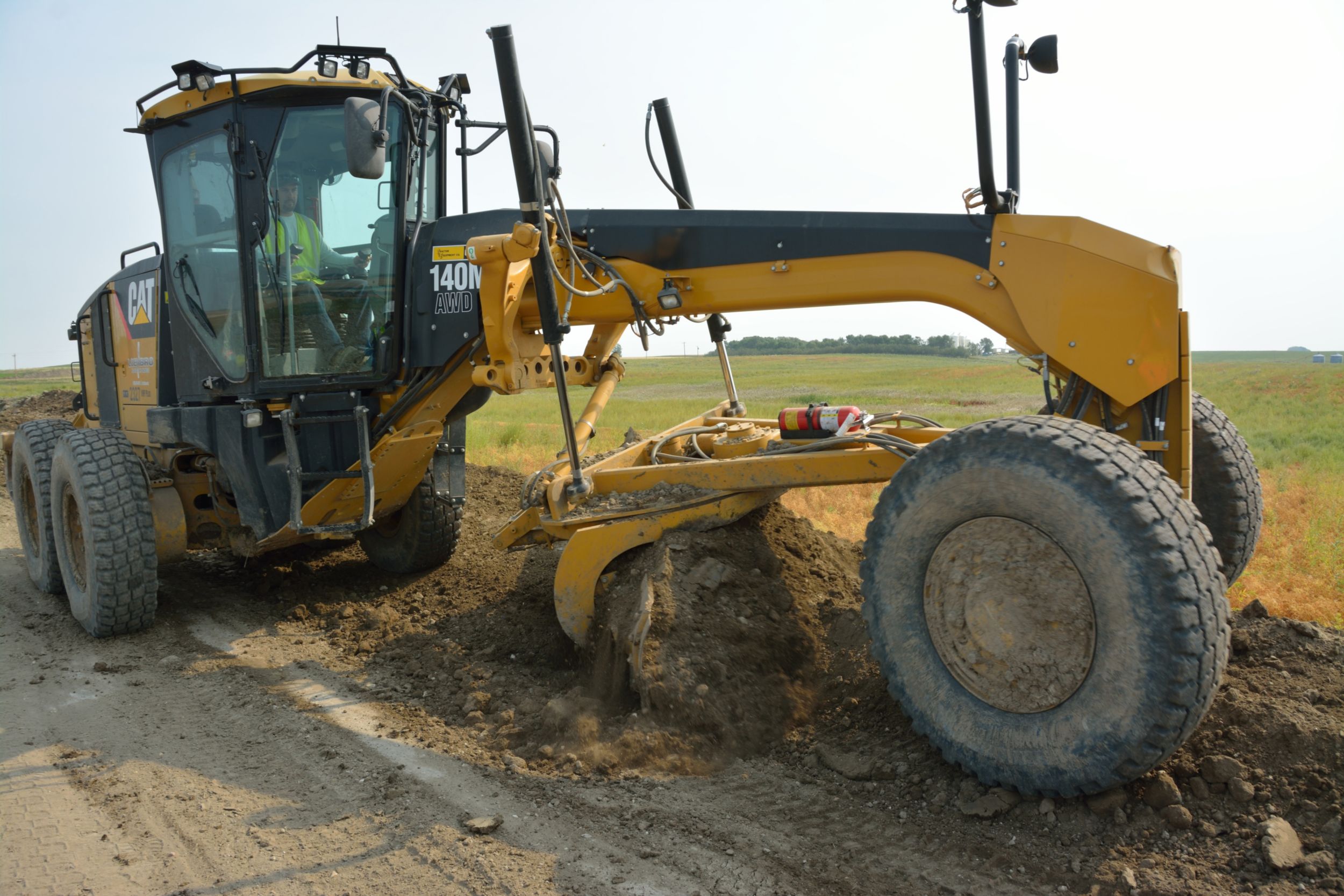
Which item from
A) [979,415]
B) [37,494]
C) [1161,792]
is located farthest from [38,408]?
[979,415]

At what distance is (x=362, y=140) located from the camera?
A: 14.7 feet

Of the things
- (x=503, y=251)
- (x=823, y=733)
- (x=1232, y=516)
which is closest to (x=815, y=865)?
(x=823, y=733)

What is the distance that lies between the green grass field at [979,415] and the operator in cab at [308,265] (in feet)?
5.05

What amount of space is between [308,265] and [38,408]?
13131 mm

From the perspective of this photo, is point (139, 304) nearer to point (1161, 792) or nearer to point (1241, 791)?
point (1161, 792)

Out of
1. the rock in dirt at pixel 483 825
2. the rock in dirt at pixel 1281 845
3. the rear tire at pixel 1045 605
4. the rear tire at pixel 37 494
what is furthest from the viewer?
the rear tire at pixel 37 494

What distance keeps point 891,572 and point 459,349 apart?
2.88 meters

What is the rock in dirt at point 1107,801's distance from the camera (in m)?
3.21

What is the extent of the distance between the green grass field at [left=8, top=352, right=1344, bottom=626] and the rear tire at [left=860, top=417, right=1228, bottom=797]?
1212mm

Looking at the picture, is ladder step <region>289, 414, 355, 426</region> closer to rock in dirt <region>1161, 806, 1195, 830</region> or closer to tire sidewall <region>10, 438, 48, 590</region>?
tire sidewall <region>10, 438, 48, 590</region>

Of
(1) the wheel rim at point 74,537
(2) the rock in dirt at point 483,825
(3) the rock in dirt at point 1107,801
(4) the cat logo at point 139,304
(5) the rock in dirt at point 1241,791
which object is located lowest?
(2) the rock in dirt at point 483,825

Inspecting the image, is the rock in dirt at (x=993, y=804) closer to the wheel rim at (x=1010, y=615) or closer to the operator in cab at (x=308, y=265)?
the wheel rim at (x=1010, y=615)

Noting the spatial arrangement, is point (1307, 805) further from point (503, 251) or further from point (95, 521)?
point (95, 521)

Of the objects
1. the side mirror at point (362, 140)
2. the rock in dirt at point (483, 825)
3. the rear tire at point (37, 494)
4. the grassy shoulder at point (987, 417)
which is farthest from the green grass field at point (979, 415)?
the rear tire at point (37, 494)
